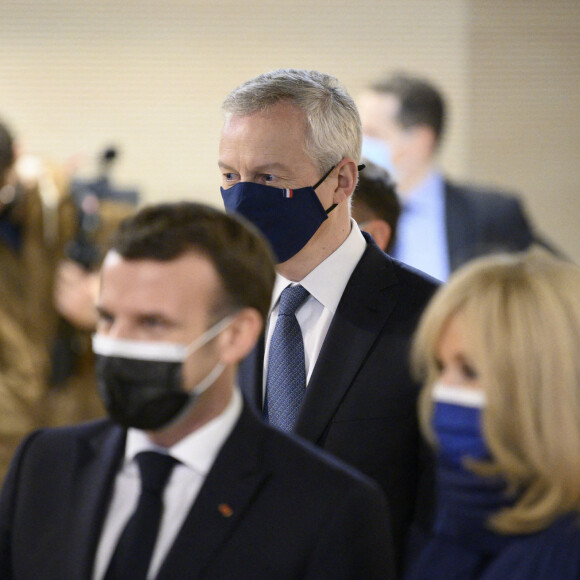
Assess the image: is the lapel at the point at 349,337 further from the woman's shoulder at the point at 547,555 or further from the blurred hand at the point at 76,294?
the blurred hand at the point at 76,294

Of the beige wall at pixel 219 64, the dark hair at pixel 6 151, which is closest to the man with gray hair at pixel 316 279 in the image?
the dark hair at pixel 6 151

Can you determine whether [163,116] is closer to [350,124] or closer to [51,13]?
[51,13]

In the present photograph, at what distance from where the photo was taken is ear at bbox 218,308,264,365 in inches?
66.4

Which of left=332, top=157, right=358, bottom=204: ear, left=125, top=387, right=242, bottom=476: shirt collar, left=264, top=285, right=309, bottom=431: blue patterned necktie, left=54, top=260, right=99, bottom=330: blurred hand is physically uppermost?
left=332, top=157, right=358, bottom=204: ear

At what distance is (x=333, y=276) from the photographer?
227cm

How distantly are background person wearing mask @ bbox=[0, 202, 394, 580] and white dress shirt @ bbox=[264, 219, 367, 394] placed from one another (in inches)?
21.4

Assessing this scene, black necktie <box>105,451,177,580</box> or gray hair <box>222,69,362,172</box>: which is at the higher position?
gray hair <box>222,69,362,172</box>

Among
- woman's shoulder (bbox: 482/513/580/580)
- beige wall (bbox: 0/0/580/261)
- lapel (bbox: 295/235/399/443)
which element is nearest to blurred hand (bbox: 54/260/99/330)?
lapel (bbox: 295/235/399/443)

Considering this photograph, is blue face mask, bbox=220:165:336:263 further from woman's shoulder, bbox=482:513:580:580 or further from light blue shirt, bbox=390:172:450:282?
light blue shirt, bbox=390:172:450:282

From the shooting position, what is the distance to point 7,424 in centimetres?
408

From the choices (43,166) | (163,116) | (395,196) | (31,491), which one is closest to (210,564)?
(31,491)

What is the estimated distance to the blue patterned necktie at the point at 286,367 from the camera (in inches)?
87.5

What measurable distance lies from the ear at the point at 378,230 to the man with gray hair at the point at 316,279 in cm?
39

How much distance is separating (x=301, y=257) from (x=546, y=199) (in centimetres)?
545
